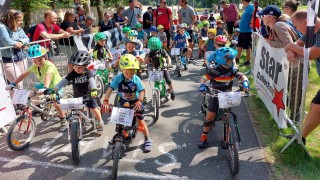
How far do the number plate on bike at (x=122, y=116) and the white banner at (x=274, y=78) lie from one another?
2.53 meters

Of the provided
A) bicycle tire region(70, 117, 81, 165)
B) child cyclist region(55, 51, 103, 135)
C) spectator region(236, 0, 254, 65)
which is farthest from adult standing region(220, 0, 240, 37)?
bicycle tire region(70, 117, 81, 165)

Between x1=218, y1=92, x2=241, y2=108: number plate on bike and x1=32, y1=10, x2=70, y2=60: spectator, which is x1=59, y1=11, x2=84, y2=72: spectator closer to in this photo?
x1=32, y1=10, x2=70, y2=60: spectator

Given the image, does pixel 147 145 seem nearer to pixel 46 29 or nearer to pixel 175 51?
pixel 46 29

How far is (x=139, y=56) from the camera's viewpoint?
6.59m

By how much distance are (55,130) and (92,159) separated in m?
1.59

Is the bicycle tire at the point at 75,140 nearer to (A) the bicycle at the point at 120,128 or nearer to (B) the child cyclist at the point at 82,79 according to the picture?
(A) the bicycle at the point at 120,128

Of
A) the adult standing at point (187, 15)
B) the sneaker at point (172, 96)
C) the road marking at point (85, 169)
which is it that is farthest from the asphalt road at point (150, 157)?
the adult standing at point (187, 15)

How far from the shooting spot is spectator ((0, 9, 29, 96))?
237 inches

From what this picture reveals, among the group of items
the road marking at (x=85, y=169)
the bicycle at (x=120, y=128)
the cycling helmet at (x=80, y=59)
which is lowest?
the road marking at (x=85, y=169)

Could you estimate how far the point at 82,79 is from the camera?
5117mm

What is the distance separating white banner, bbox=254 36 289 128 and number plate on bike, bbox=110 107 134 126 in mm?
2530

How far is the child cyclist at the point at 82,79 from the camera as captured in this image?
15.9 feet

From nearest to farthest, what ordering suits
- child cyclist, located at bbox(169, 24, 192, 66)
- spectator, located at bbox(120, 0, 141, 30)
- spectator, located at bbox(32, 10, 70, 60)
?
spectator, located at bbox(32, 10, 70, 60) < child cyclist, located at bbox(169, 24, 192, 66) < spectator, located at bbox(120, 0, 141, 30)

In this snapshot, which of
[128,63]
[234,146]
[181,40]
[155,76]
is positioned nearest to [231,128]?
[234,146]
